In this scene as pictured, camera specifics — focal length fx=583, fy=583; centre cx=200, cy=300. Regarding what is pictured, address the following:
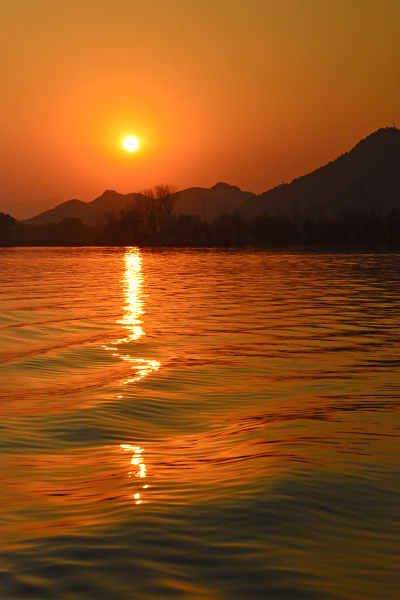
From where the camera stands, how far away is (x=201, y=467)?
6926 millimetres

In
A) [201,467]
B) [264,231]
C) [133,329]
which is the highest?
[264,231]

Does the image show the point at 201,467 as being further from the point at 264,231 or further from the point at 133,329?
the point at 264,231

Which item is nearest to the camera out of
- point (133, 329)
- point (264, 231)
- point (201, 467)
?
point (201, 467)

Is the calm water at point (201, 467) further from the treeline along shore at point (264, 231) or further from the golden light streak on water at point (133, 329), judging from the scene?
the treeline along shore at point (264, 231)

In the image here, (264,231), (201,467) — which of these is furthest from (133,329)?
(264,231)

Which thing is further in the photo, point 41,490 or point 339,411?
point 339,411

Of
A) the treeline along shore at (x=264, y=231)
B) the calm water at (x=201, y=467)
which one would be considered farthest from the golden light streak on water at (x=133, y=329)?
the treeline along shore at (x=264, y=231)

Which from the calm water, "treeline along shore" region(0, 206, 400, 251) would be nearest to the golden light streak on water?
the calm water

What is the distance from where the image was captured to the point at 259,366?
1320 centimetres

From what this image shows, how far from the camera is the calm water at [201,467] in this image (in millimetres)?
4641

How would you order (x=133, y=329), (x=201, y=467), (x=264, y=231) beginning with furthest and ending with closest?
(x=264, y=231) → (x=133, y=329) → (x=201, y=467)

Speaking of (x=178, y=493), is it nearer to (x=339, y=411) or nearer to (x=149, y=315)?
(x=339, y=411)

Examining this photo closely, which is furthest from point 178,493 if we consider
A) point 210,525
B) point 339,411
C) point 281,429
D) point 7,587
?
point 339,411

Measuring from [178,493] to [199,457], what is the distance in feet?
3.82
